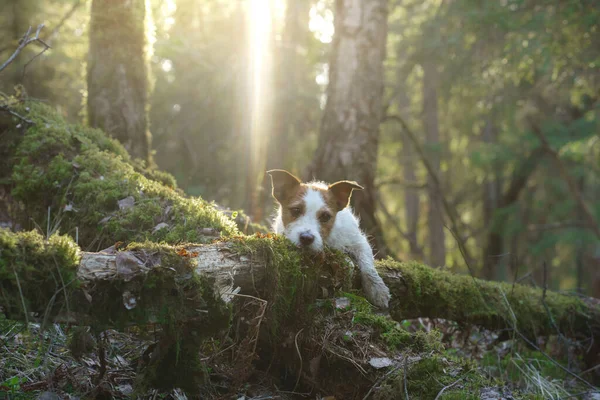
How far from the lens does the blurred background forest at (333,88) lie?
8922 mm

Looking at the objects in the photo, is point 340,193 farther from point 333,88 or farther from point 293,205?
point 333,88

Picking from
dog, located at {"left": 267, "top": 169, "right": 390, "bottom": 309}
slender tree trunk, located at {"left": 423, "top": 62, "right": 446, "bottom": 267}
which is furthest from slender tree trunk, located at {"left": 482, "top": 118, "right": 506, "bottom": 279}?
dog, located at {"left": 267, "top": 169, "right": 390, "bottom": 309}

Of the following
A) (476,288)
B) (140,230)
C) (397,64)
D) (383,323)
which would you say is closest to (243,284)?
(383,323)

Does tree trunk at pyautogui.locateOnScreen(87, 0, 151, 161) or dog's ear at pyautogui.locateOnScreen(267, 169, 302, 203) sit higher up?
tree trunk at pyautogui.locateOnScreen(87, 0, 151, 161)

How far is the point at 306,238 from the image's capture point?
4586 mm

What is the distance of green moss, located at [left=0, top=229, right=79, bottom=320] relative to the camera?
116 inches

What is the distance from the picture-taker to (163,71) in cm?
1755

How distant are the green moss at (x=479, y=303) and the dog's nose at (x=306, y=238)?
0.92 metres

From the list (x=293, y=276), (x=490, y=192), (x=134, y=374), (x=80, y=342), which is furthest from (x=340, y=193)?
(x=490, y=192)

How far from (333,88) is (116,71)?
138 inches

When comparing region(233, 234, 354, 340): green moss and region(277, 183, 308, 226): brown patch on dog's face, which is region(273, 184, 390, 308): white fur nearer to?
region(277, 183, 308, 226): brown patch on dog's face

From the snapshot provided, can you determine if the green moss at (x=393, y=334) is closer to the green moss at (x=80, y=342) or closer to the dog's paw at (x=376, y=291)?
the dog's paw at (x=376, y=291)

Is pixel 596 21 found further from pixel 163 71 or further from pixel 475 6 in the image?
pixel 163 71

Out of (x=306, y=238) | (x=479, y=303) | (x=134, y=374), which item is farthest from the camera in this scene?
(x=479, y=303)
